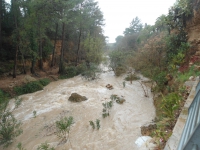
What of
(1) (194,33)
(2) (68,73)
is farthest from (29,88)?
(1) (194,33)

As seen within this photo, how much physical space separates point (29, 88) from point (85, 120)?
6.12 meters

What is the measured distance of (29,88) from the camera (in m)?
9.49

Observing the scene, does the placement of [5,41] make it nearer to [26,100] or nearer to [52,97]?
[26,100]

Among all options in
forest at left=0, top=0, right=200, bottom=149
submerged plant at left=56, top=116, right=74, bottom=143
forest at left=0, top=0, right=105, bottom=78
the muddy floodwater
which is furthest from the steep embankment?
forest at left=0, top=0, right=105, bottom=78

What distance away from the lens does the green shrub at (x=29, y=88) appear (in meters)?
8.91

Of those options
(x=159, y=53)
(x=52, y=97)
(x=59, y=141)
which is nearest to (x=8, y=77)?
(x=52, y=97)

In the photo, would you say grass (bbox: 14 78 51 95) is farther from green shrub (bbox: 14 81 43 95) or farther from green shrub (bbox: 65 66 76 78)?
green shrub (bbox: 65 66 76 78)

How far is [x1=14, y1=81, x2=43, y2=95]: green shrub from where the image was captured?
8912 millimetres

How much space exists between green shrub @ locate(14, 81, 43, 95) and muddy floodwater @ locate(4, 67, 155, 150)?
600 mm

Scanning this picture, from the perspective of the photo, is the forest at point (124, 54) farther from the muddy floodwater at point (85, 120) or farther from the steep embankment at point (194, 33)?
the muddy floodwater at point (85, 120)

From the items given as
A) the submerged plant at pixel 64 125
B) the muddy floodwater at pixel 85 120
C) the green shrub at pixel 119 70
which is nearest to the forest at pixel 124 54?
the green shrub at pixel 119 70

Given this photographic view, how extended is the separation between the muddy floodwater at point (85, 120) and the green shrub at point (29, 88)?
600 mm

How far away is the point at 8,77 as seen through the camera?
10281 mm

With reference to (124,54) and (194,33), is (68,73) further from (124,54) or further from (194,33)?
(194,33)
